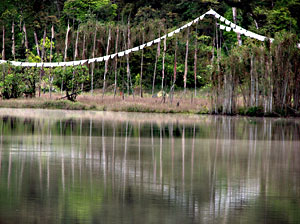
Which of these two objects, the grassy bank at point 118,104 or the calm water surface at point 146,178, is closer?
the calm water surface at point 146,178

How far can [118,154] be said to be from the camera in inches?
483

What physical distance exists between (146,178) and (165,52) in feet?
98.1

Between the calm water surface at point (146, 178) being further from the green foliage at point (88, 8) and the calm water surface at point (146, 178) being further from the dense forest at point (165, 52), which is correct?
the green foliage at point (88, 8)

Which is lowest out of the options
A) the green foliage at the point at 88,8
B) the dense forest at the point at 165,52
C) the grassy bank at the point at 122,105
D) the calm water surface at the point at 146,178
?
the calm water surface at the point at 146,178

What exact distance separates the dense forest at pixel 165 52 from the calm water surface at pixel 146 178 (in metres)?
10.7

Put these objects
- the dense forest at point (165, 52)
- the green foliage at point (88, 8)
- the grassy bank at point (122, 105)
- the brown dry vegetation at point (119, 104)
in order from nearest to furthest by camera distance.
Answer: the dense forest at point (165, 52) < the grassy bank at point (122, 105) < the brown dry vegetation at point (119, 104) < the green foliage at point (88, 8)

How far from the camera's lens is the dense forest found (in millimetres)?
27547

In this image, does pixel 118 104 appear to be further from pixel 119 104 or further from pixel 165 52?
pixel 165 52

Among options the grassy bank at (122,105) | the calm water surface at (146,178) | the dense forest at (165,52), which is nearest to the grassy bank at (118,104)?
the grassy bank at (122,105)

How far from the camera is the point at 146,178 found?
30.4ft

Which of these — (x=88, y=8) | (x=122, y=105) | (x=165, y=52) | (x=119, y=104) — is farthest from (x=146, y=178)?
(x=88, y=8)

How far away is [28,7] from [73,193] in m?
49.0

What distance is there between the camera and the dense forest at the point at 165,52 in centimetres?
2755

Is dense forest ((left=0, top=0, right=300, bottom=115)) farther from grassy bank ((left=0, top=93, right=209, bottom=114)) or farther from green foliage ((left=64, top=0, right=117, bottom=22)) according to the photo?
grassy bank ((left=0, top=93, right=209, bottom=114))
